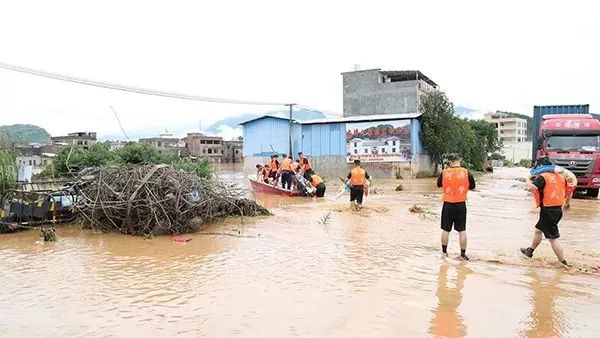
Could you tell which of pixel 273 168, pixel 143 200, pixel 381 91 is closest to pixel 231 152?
pixel 381 91

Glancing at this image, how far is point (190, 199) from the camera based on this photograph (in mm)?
10469

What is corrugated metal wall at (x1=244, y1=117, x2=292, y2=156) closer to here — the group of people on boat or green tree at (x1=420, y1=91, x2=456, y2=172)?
green tree at (x1=420, y1=91, x2=456, y2=172)

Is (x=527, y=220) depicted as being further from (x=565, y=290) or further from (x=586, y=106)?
(x=586, y=106)

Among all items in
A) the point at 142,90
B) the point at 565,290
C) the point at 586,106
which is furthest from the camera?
the point at 586,106

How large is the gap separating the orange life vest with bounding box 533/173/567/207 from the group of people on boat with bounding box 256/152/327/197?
434 inches

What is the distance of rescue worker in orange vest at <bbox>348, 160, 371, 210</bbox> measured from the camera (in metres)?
12.9

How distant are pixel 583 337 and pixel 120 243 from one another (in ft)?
26.2

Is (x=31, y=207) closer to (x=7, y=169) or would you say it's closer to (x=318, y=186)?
(x=7, y=169)

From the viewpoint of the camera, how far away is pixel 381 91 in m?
42.2

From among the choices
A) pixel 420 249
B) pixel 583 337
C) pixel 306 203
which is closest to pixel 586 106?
pixel 306 203

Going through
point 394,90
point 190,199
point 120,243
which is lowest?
point 120,243

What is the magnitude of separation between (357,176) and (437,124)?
2055 centimetres

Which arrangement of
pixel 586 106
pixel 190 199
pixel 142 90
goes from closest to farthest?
pixel 190 199, pixel 142 90, pixel 586 106

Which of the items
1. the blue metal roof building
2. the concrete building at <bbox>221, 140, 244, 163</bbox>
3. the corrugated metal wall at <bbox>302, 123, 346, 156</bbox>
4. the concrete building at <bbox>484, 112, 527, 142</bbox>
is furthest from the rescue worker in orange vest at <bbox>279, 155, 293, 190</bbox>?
the concrete building at <bbox>484, 112, 527, 142</bbox>
